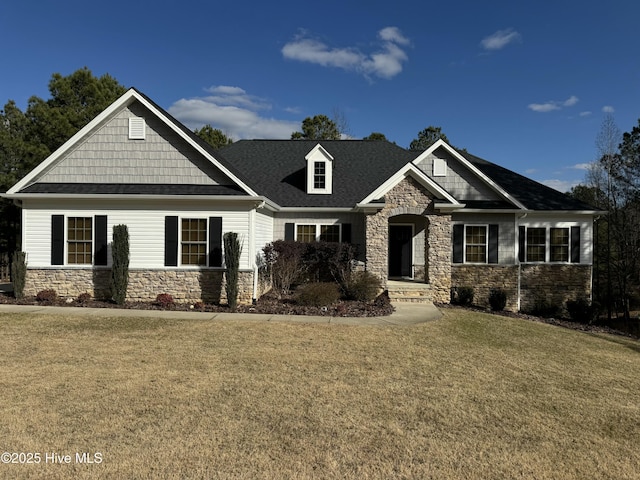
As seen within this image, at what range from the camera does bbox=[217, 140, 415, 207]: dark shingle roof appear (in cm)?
1789

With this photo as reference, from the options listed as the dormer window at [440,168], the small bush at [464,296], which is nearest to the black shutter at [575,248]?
the small bush at [464,296]

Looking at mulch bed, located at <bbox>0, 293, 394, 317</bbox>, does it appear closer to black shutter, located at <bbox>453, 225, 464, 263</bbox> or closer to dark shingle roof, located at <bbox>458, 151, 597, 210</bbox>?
black shutter, located at <bbox>453, 225, 464, 263</bbox>

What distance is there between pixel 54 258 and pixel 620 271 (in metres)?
26.2

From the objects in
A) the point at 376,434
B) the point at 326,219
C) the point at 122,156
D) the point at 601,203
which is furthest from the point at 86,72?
the point at 601,203

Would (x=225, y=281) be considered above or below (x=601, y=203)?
below

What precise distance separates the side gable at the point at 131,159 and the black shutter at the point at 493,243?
1059 centimetres

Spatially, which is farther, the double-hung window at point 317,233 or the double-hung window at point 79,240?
the double-hung window at point 317,233

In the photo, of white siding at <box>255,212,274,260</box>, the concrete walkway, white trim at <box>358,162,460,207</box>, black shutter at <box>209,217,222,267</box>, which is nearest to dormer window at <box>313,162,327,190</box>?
white siding at <box>255,212,274,260</box>

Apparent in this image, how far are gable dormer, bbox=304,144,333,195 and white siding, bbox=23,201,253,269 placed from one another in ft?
17.6

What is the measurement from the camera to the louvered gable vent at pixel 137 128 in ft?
45.6

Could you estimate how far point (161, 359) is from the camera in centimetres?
745

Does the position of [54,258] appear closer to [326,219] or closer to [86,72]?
[326,219]

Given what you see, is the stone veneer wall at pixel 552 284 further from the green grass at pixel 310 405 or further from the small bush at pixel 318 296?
the small bush at pixel 318 296

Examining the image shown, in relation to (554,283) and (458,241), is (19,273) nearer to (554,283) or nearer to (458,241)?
(458,241)
